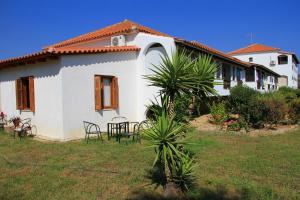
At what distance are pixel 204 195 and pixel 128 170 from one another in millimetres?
2214

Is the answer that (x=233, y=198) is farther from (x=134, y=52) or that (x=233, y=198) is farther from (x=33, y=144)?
(x=134, y=52)

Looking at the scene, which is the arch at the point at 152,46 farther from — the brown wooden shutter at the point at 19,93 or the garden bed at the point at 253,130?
the brown wooden shutter at the point at 19,93

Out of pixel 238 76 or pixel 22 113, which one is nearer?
pixel 22 113

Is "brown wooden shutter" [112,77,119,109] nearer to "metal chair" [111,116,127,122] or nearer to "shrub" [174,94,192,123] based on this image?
"metal chair" [111,116,127,122]

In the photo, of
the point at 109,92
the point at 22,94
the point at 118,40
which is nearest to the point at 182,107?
the point at 109,92

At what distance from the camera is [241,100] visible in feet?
49.9

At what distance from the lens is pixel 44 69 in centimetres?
1210

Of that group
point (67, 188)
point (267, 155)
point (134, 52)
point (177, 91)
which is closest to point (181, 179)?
point (177, 91)

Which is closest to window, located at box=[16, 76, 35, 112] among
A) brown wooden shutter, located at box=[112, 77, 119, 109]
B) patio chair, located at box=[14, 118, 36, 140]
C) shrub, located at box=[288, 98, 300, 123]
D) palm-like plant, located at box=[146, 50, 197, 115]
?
patio chair, located at box=[14, 118, 36, 140]

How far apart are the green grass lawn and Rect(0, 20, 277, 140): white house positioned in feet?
5.37

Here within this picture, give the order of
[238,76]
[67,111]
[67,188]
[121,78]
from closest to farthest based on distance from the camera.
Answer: [67,188] < [67,111] < [121,78] < [238,76]

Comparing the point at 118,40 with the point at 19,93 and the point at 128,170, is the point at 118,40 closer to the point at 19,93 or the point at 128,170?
the point at 19,93

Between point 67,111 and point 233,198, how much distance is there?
7925 mm

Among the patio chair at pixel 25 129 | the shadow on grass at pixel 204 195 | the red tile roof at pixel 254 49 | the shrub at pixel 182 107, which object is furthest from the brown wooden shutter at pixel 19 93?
the red tile roof at pixel 254 49
